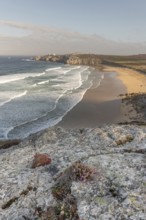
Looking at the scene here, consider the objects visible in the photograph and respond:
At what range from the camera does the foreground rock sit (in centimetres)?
1352

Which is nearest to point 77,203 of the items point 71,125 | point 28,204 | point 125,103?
point 28,204

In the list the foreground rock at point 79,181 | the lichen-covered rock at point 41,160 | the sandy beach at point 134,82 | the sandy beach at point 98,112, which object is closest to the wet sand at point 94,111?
the sandy beach at point 98,112

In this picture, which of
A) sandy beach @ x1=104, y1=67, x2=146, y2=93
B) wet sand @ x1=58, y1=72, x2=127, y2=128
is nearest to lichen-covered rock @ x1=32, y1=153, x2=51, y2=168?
wet sand @ x1=58, y1=72, x2=127, y2=128

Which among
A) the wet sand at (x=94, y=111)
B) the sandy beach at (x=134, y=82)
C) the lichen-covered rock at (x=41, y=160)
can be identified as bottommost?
the sandy beach at (x=134, y=82)

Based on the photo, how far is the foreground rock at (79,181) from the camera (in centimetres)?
1352

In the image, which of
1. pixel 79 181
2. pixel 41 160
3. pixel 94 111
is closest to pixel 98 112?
pixel 94 111

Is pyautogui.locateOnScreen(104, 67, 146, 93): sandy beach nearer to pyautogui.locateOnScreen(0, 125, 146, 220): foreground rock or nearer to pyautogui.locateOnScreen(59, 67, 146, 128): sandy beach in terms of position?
pyautogui.locateOnScreen(59, 67, 146, 128): sandy beach

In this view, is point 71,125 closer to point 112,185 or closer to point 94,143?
point 94,143

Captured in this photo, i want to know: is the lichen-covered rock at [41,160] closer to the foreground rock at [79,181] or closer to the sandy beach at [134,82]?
the foreground rock at [79,181]

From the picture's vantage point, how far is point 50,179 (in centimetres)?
1623

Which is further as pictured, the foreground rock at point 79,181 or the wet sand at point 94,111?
the wet sand at point 94,111

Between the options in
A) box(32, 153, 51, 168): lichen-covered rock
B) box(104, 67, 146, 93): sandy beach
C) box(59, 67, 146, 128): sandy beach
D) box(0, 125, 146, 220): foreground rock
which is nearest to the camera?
box(0, 125, 146, 220): foreground rock

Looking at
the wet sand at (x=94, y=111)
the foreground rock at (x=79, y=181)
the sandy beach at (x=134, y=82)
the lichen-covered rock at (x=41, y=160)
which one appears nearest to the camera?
the foreground rock at (x=79, y=181)

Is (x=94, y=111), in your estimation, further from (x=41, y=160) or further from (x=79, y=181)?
(x=79, y=181)
